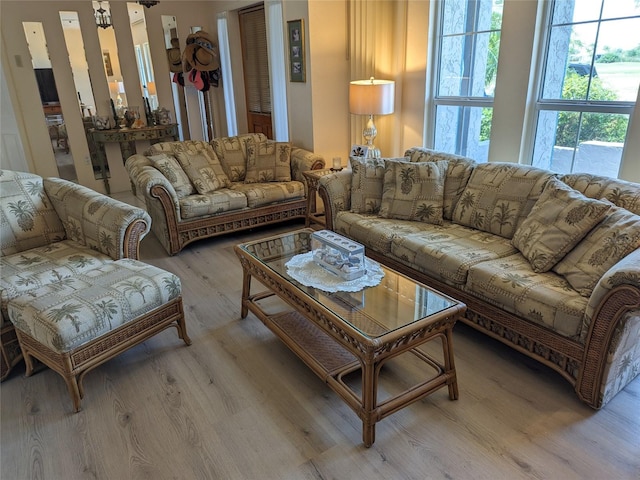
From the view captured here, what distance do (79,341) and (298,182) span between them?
8.85ft

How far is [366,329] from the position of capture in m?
1.78

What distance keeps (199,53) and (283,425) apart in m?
5.17

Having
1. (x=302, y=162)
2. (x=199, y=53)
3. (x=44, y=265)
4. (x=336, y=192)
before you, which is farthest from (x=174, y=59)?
(x=44, y=265)

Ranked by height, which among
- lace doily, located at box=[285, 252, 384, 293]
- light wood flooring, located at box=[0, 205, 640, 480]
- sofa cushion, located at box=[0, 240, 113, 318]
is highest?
sofa cushion, located at box=[0, 240, 113, 318]

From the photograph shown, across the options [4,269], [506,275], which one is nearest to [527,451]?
[506,275]

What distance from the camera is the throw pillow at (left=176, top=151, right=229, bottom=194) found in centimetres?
393

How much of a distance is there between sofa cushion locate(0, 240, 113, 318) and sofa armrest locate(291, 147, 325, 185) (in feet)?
7.06

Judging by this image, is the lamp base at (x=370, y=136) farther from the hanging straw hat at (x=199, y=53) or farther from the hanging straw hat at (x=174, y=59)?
the hanging straw hat at (x=174, y=59)

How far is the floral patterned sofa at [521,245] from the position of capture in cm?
186

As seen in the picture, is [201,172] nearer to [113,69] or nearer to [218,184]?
[218,184]

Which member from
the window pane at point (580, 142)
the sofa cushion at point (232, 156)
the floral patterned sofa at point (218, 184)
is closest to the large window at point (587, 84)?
the window pane at point (580, 142)

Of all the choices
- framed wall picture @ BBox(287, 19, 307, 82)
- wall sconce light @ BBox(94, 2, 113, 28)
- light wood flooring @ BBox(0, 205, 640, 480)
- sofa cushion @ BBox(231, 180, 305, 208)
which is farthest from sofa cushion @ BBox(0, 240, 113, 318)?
wall sconce light @ BBox(94, 2, 113, 28)

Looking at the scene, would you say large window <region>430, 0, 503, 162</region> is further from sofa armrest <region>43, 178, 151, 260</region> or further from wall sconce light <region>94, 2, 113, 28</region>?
wall sconce light <region>94, 2, 113, 28</region>

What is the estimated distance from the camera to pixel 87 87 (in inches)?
204
